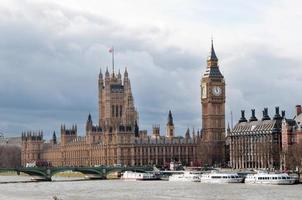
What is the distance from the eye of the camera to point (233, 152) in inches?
6137

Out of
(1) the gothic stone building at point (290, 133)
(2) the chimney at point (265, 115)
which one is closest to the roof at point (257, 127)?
(2) the chimney at point (265, 115)

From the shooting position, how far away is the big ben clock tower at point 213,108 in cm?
17162

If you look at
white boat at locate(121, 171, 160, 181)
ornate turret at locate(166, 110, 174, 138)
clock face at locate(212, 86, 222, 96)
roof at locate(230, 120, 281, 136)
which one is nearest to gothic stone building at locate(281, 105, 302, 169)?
roof at locate(230, 120, 281, 136)

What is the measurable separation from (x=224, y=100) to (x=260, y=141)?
86.2 feet

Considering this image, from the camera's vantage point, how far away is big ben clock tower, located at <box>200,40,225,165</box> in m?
172

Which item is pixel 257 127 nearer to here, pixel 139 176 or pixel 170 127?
pixel 139 176

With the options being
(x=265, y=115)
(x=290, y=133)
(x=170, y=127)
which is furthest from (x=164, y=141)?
(x=290, y=133)

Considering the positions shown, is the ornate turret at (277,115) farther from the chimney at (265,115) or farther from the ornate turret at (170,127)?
the ornate turret at (170,127)

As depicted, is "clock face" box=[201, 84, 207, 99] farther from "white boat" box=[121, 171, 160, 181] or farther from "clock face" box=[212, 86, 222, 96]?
"white boat" box=[121, 171, 160, 181]

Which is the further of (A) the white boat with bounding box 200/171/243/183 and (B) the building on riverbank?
(B) the building on riverbank

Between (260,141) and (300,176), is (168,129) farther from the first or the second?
(300,176)

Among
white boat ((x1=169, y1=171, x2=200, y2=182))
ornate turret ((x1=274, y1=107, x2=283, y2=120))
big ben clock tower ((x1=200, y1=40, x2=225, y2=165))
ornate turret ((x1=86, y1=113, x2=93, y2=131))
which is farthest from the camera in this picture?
ornate turret ((x1=86, y1=113, x2=93, y2=131))

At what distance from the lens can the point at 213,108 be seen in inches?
6786

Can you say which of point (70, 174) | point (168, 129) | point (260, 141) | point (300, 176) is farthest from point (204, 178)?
point (168, 129)
